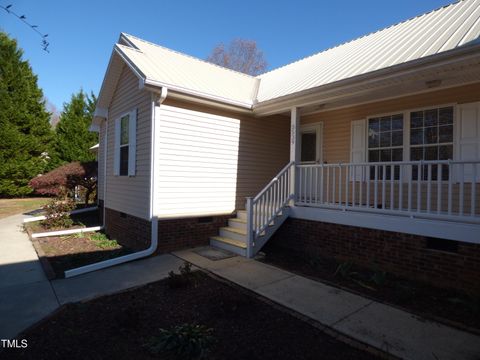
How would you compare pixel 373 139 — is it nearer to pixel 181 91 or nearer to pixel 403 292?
pixel 403 292

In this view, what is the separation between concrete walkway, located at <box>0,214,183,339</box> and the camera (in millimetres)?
4059

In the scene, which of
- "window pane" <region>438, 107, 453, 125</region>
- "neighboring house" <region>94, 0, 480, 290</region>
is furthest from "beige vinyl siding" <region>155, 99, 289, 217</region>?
"window pane" <region>438, 107, 453, 125</region>

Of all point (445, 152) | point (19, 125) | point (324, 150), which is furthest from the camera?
point (19, 125)

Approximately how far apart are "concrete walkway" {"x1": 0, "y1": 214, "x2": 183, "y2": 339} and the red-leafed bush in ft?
16.9

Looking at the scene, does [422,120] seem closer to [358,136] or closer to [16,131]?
[358,136]

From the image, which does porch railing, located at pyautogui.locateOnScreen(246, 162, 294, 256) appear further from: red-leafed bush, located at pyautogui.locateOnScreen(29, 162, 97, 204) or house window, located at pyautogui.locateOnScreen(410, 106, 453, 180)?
red-leafed bush, located at pyautogui.locateOnScreen(29, 162, 97, 204)

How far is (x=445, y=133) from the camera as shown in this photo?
6.23 m

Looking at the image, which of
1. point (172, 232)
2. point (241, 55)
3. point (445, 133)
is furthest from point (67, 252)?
point (241, 55)

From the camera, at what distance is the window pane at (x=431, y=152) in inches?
250

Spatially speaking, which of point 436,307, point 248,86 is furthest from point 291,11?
point 436,307

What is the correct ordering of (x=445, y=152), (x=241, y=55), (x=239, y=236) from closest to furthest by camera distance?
(x=445, y=152) < (x=239, y=236) < (x=241, y=55)

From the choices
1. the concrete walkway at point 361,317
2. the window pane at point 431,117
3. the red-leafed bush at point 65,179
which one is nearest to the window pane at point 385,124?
the window pane at point 431,117

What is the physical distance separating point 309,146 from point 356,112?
1.63 meters

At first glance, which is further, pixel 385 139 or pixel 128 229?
pixel 128 229
